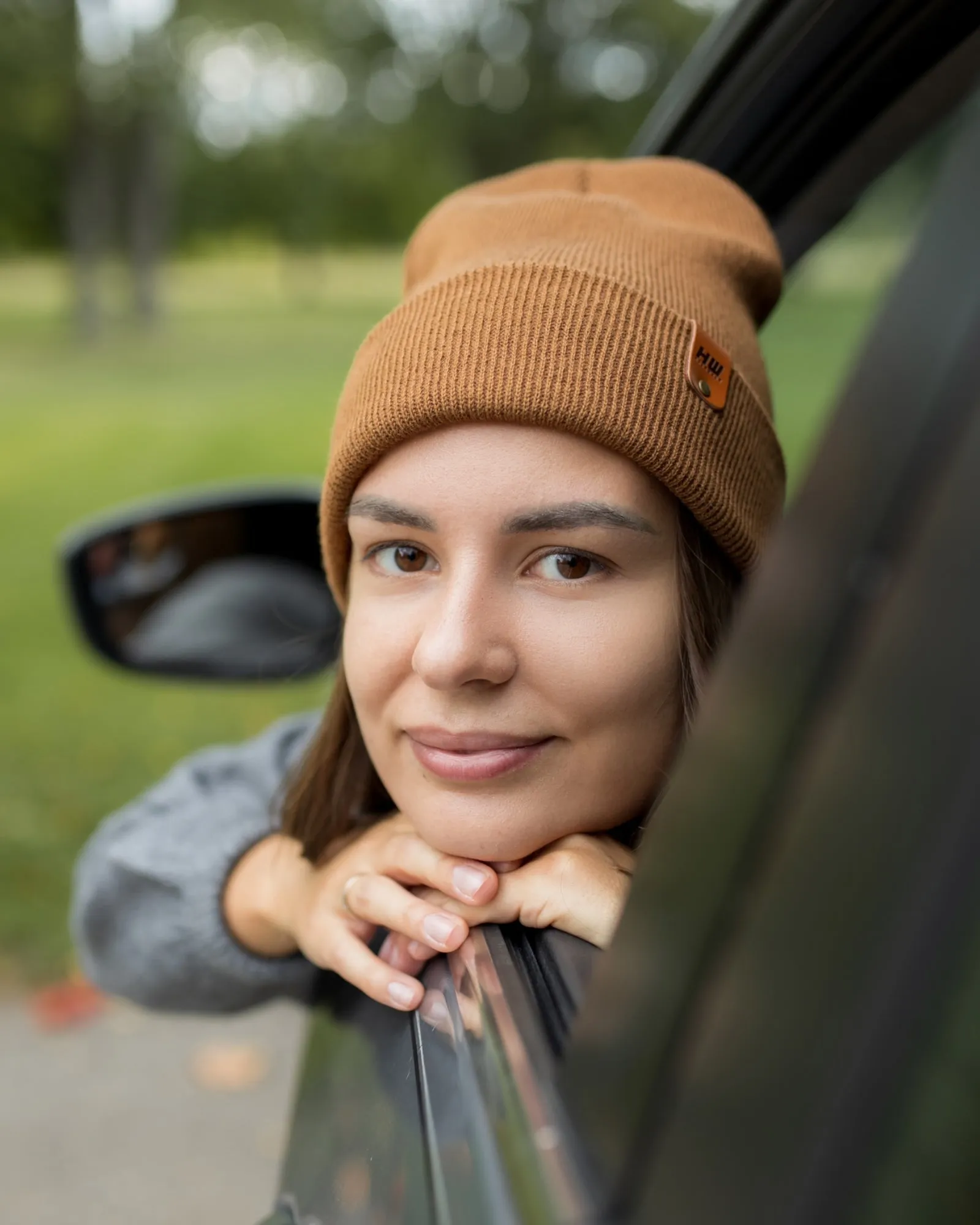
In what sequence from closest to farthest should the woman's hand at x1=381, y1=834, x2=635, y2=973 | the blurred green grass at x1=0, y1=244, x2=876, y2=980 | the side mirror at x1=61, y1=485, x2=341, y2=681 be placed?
1. the woman's hand at x1=381, y1=834, x2=635, y2=973
2. the side mirror at x1=61, y1=485, x2=341, y2=681
3. the blurred green grass at x1=0, y1=244, x2=876, y2=980

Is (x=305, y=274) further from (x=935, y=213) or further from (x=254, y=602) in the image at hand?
(x=935, y=213)

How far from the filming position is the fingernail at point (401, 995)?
4.27 ft

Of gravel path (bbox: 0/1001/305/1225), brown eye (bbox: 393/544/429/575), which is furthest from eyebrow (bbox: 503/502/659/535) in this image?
gravel path (bbox: 0/1001/305/1225)

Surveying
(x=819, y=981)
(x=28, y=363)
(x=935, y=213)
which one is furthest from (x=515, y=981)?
(x=28, y=363)

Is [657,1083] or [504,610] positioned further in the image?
[504,610]

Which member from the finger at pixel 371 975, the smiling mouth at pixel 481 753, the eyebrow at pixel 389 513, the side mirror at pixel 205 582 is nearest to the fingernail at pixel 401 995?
the finger at pixel 371 975

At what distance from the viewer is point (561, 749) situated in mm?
1400

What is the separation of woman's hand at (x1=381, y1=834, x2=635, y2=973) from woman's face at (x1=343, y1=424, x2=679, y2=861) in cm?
6

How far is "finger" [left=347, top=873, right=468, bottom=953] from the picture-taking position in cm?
129

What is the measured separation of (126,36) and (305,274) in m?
4.81

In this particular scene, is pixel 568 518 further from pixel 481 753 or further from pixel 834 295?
pixel 834 295

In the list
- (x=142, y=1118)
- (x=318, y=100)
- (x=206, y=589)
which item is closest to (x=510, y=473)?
(x=206, y=589)

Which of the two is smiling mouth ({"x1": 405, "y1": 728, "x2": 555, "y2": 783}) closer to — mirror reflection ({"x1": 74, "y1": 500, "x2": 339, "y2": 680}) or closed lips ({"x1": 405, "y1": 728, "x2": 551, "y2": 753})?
closed lips ({"x1": 405, "y1": 728, "x2": 551, "y2": 753})

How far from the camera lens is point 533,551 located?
1.38 m
